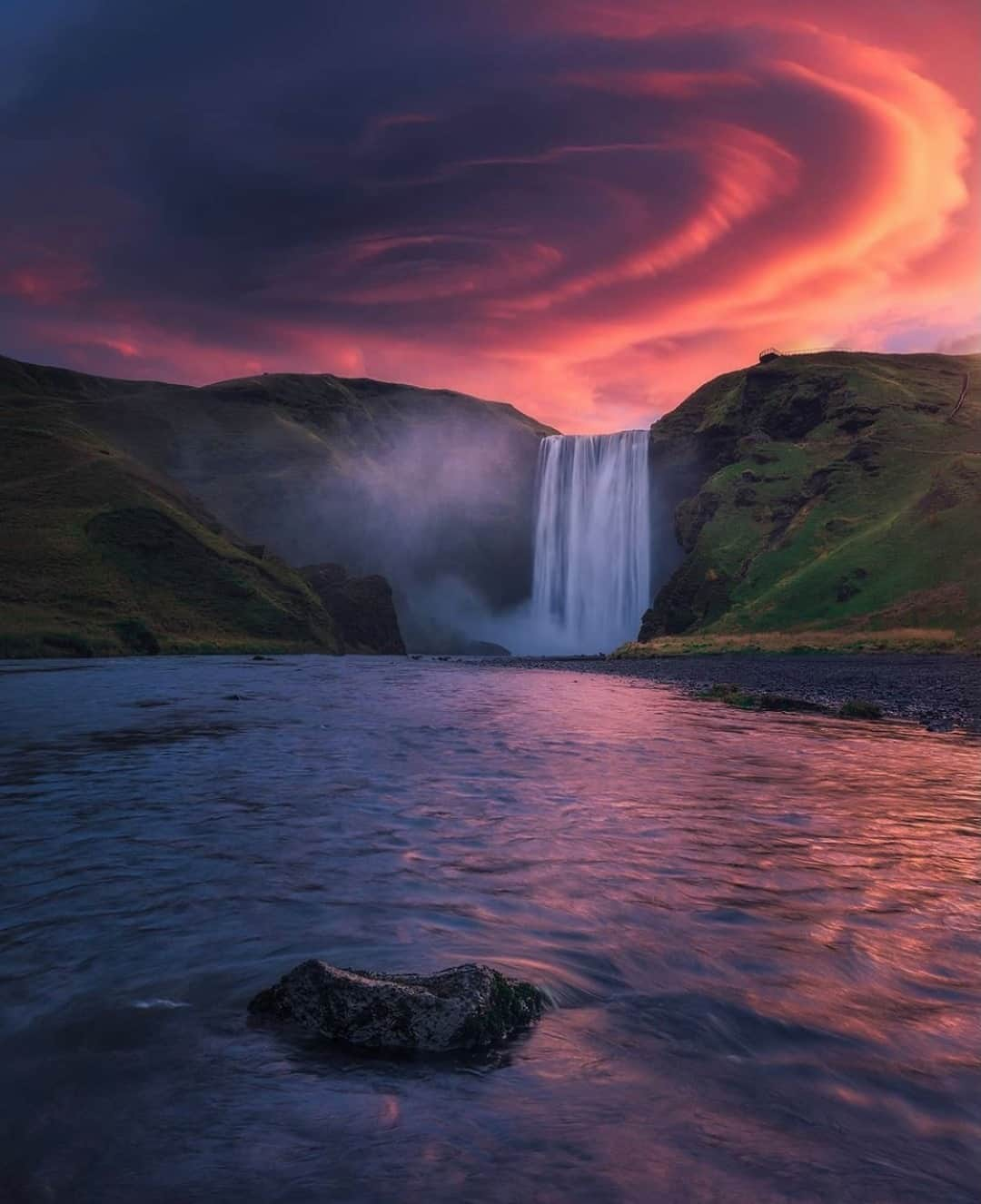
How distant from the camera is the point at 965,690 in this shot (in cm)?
3372

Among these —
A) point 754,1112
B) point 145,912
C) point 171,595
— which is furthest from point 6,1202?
point 171,595

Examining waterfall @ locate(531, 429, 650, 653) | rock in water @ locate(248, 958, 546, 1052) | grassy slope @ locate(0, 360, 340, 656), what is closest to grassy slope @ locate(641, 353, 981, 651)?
waterfall @ locate(531, 429, 650, 653)

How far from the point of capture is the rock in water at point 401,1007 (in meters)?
5.03

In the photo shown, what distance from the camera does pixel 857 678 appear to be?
42.5m

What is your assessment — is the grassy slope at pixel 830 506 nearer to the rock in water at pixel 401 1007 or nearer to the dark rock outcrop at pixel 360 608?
the dark rock outcrop at pixel 360 608

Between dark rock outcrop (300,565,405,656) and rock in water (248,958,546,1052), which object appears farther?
dark rock outcrop (300,565,405,656)

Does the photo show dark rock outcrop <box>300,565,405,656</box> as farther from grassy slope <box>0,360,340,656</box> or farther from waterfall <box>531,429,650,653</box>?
waterfall <box>531,429,650,653</box>

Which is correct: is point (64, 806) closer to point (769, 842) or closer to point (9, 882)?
point (9, 882)

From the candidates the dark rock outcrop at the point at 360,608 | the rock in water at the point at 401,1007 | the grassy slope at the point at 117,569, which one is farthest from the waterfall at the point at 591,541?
the rock in water at the point at 401,1007

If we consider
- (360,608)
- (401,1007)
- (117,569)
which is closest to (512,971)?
(401,1007)

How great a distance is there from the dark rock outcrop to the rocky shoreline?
74.9m

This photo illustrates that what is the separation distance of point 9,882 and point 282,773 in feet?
23.2

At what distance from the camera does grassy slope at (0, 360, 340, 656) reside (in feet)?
276

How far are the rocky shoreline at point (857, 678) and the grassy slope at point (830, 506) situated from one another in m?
9.94
